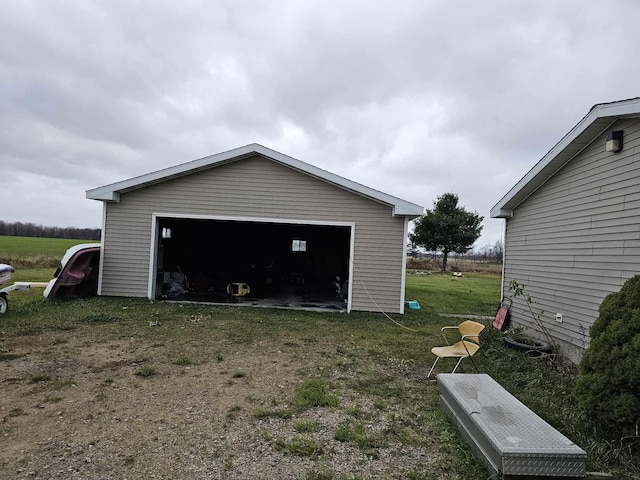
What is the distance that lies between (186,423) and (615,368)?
355 centimetres

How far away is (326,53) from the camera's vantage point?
11.9 m

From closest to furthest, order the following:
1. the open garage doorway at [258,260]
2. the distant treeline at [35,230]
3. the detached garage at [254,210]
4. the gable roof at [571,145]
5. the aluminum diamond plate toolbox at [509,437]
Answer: the aluminum diamond plate toolbox at [509,437] → the gable roof at [571,145] → the detached garage at [254,210] → the open garage doorway at [258,260] → the distant treeline at [35,230]

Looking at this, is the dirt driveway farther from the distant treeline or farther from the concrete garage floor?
the distant treeline

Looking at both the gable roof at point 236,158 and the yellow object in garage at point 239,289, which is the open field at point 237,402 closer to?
the gable roof at point 236,158

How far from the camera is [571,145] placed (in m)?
5.77

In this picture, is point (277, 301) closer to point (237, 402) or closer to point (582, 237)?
point (237, 402)

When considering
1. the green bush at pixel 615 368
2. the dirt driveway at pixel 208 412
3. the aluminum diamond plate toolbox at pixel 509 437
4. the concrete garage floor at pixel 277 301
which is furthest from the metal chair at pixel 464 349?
the concrete garage floor at pixel 277 301

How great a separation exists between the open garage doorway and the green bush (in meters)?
8.17

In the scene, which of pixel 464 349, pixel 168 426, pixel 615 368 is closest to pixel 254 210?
pixel 464 349

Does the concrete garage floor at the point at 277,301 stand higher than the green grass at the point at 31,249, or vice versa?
the green grass at the point at 31,249

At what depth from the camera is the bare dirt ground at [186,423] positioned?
2695mm

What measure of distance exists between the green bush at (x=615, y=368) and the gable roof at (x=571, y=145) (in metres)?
2.37

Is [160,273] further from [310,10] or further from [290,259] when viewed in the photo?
[310,10]

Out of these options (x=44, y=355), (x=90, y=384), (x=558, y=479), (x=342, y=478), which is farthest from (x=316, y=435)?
(x=44, y=355)
